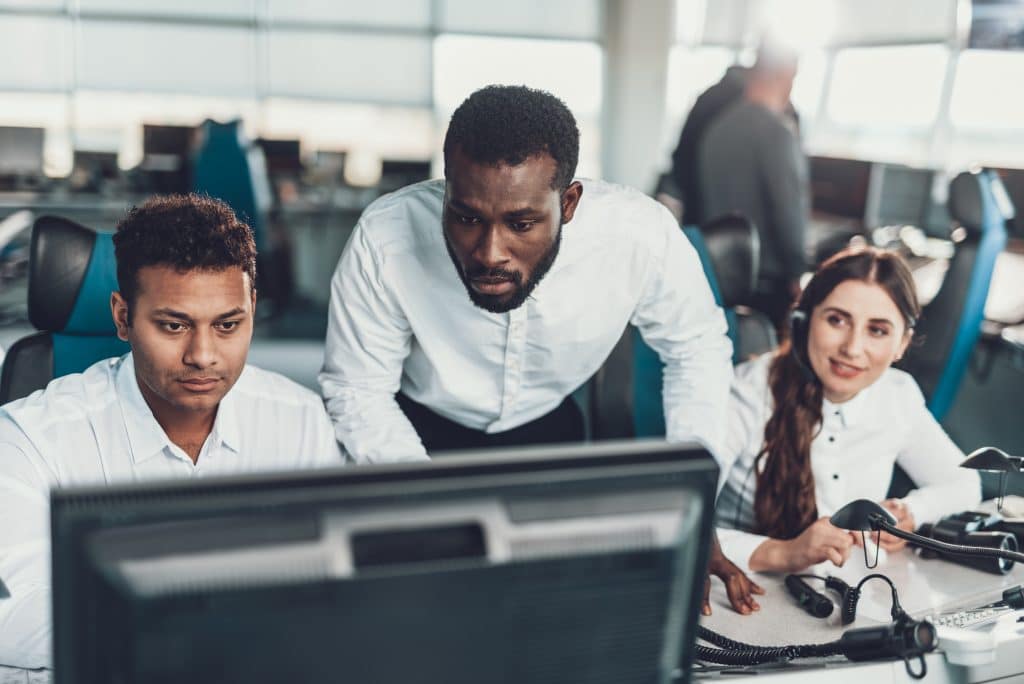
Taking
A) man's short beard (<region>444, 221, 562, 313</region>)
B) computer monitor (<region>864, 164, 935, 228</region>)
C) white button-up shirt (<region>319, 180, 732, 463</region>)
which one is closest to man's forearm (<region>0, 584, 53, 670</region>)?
white button-up shirt (<region>319, 180, 732, 463</region>)

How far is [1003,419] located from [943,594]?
2.35 metres

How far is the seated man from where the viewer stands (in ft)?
4.19

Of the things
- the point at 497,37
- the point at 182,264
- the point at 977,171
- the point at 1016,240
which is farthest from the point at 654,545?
the point at 497,37

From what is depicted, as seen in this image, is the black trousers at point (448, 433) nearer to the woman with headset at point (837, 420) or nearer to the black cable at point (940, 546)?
the woman with headset at point (837, 420)

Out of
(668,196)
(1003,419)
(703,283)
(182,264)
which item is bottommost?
(1003,419)

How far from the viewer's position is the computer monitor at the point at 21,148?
5438 millimetres

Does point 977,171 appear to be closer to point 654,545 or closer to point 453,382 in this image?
point 453,382

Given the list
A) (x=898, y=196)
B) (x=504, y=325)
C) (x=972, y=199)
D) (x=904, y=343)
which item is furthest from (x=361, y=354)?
(x=898, y=196)

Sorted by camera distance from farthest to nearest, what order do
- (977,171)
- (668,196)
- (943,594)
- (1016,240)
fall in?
(668,196)
(1016,240)
(977,171)
(943,594)

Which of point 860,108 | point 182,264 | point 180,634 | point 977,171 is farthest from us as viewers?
point 860,108

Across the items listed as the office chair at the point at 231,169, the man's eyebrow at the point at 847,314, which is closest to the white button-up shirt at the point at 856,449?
the man's eyebrow at the point at 847,314

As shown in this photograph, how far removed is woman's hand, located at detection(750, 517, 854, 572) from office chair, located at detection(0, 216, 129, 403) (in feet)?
3.48

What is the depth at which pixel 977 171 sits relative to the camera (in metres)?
2.54

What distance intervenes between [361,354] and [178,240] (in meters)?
0.36
